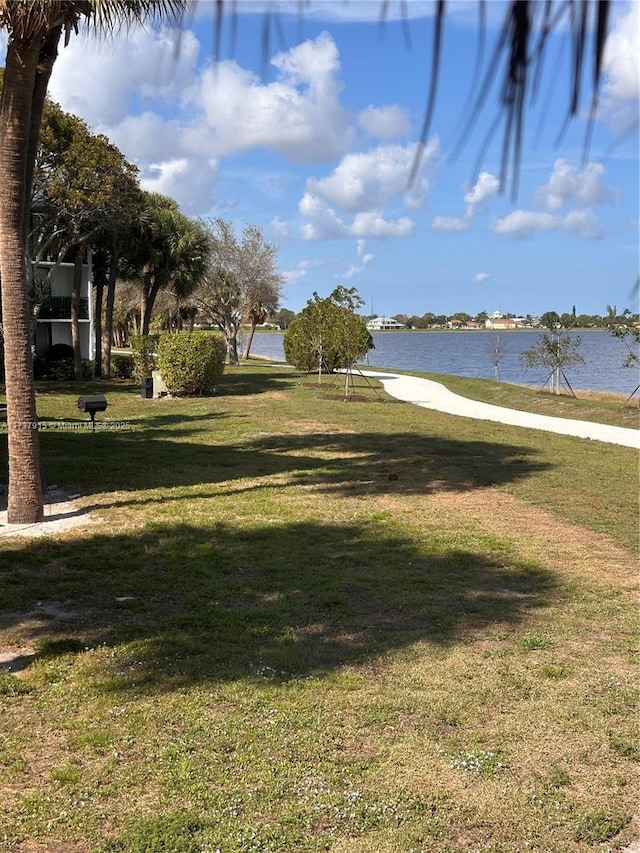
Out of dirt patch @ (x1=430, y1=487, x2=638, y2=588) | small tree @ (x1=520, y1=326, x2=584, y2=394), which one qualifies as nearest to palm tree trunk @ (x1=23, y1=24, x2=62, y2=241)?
dirt patch @ (x1=430, y1=487, x2=638, y2=588)

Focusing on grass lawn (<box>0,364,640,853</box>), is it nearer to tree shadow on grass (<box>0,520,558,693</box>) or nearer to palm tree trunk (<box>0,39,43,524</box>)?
tree shadow on grass (<box>0,520,558,693</box>)

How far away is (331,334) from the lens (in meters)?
31.4

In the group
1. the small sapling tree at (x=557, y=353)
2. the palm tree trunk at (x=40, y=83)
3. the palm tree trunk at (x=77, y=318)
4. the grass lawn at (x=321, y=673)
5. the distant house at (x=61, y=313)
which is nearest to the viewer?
the grass lawn at (x=321, y=673)

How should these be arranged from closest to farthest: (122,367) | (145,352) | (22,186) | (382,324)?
(22,186) → (145,352) → (122,367) → (382,324)

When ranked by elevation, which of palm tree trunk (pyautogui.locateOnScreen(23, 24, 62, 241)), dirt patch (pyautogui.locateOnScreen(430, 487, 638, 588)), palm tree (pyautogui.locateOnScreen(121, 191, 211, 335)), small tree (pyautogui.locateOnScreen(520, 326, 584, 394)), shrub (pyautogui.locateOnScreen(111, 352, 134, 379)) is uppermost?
palm tree (pyautogui.locateOnScreen(121, 191, 211, 335))

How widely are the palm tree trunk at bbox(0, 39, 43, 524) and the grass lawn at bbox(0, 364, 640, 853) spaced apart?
3.04 ft

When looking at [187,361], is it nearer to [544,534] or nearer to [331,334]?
[331,334]

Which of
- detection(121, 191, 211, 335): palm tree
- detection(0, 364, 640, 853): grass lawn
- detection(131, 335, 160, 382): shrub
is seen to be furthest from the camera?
detection(121, 191, 211, 335): palm tree

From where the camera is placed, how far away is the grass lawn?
11.9 ft

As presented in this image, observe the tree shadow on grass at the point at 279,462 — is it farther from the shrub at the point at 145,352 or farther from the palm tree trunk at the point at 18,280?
the shrub at the point at 145,352

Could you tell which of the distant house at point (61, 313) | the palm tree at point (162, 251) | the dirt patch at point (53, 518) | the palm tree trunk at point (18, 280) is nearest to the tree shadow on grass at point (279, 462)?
the dirt patch at point (53, 518)

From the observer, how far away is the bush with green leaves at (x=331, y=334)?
1191 inches

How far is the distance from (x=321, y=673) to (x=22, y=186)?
6.30 metres

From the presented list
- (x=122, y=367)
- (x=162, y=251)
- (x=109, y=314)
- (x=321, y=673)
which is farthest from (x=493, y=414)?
(x=321, y=673)
